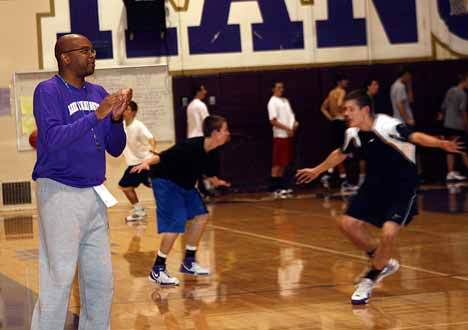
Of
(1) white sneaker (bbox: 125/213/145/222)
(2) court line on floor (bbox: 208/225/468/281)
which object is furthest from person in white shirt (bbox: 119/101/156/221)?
(2) court line on floor (bbox: 208/225/468/281)

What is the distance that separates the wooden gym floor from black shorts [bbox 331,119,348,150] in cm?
428

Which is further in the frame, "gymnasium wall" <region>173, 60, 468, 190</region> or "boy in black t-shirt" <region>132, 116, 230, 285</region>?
"gymnasium wall" <region>173, 60, 468, 190</region>

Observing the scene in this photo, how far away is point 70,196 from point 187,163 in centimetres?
479

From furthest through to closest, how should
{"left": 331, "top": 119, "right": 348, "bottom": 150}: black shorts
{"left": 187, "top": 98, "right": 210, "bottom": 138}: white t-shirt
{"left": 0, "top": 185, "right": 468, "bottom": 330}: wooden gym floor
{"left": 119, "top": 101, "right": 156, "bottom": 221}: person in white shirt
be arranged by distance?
{"left": 331, "top": 119, "right": 348, "bottom": 150}: black shorts < {"left": 187, "top": 98, "right": 210, "bottom": 138}: white t-shirt < {"left": 119, "top": 101, "right": 156, "bottom": 221}: person in white shirt < {"left": 0, "top": 185, "right": 468, "bottom": 330}: wooden gym floor

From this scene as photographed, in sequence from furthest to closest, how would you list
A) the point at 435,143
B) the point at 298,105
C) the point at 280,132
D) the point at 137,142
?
the point at 298,105, the point at 280,132, the point at 137,142, the point at 435,143

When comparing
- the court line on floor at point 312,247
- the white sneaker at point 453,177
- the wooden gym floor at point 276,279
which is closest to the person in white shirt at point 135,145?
the wooden gym floor at point 276,279

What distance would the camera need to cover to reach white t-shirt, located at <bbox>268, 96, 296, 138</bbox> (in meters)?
21.3

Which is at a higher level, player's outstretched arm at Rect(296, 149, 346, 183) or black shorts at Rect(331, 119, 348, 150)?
player's outstretched arm at Rect(296, 149, 346, 183)

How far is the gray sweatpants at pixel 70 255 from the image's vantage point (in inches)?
245

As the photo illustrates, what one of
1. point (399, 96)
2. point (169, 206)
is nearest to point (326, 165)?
point (169, 206)

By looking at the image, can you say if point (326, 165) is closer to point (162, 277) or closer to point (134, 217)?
point (162, 277)

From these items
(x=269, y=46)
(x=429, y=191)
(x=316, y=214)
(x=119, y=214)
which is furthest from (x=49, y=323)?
(x=269, y=46)

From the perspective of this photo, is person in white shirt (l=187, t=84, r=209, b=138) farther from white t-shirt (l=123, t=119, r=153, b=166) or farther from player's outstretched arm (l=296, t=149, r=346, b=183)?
player's outstretched arm (l=296, t=149, r=346, b=183)

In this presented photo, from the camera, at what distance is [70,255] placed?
6.24 meters
